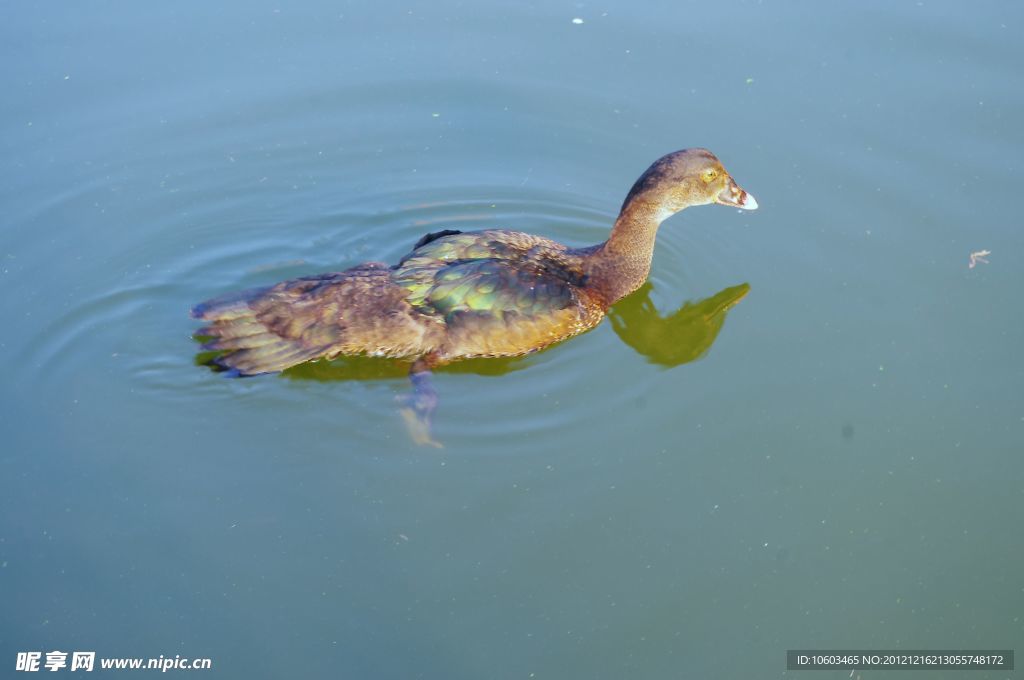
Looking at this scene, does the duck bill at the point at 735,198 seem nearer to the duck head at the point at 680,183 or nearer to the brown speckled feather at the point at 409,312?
the duck head at the point at 680,183

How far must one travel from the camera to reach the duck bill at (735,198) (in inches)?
277

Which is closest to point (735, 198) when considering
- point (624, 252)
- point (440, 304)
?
point (624, 252)

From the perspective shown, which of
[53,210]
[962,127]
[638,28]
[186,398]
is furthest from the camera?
[638,28]

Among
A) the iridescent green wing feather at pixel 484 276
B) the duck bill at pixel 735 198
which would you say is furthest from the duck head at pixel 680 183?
the iridescent green wing feather at pixel 484 276

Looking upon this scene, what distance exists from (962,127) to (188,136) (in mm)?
5894

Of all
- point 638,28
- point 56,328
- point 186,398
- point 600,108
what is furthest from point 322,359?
point 638,28

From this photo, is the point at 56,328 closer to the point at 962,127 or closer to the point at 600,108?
the point at 600,108

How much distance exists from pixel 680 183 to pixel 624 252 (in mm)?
Answer: 565

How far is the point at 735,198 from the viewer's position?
7.06 m

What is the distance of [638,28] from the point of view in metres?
9.21

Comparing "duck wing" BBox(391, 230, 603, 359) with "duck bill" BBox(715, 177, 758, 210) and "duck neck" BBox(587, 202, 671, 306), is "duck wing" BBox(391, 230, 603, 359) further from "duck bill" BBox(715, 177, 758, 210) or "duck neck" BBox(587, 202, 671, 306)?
"duck bill" BBox(715, 177, 758, 210)

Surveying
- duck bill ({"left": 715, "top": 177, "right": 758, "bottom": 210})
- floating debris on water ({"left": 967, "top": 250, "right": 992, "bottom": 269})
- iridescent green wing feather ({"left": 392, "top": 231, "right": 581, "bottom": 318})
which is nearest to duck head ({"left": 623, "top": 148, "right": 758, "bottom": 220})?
duck bill ({"left": 715, "top": 177, "right": 758, "bottom": 210})

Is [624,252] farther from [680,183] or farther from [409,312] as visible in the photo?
[409,312]

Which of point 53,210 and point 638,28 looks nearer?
point 53,210
